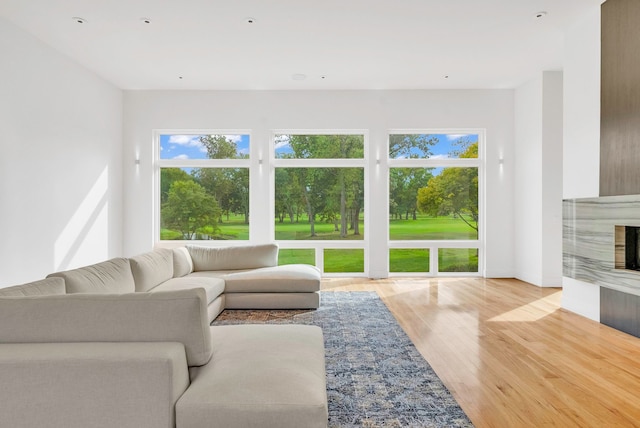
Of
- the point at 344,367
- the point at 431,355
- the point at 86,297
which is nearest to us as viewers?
the point at 86,297

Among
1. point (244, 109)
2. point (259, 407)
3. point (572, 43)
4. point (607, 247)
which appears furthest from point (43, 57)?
point (607, 247)

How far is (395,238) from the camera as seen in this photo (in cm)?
737

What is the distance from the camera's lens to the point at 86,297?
1.76 metres

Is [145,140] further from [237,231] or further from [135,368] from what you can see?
[135,368]

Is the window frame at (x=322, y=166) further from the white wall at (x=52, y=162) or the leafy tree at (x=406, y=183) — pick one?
the white wall at (x=52, y=162)

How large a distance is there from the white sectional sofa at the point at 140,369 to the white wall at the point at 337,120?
17.4ft

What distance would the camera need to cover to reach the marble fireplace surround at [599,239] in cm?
382

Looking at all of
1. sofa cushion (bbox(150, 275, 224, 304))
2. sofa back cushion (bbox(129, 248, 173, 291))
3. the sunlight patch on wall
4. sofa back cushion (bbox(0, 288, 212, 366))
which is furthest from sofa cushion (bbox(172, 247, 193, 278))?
sofa back cushion (bbox(0, 288, 212, 366))

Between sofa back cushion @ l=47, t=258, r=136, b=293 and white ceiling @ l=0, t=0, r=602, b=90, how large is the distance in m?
2.68

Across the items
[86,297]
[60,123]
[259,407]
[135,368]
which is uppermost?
[60,123]

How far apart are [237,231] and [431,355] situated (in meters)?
4.70

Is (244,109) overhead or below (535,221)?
overhead

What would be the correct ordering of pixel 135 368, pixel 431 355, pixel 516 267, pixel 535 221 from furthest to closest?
pixel 516 267, pixel 535 221, pixel 431 355, pixel 135 368

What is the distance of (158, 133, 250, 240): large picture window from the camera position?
24.1 feet
